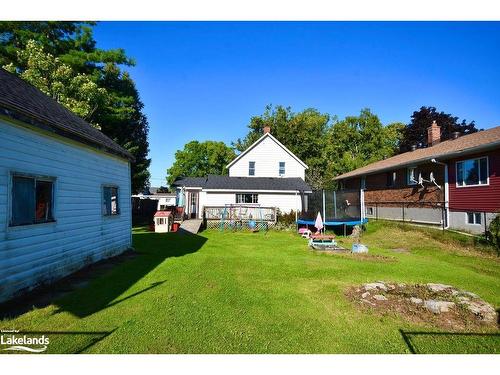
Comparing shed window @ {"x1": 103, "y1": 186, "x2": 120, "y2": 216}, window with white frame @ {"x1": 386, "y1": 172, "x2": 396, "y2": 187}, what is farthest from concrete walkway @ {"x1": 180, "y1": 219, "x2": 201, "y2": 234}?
window with white frame @ {"x1": 386, "y1": 172, "x2": 396, "y2": 187}

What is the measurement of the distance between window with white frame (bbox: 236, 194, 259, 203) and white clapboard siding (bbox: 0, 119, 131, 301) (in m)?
14.7

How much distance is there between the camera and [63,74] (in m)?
21.1

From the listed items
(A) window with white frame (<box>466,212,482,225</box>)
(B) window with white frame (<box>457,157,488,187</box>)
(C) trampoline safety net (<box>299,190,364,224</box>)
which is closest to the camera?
(A) window with white frame (<box>466,212,482,225</box>)

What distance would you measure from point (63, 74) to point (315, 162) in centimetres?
3921

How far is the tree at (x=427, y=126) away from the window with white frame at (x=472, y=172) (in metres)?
27.0

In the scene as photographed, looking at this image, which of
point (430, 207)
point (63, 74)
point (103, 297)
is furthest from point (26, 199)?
point (430, 207)

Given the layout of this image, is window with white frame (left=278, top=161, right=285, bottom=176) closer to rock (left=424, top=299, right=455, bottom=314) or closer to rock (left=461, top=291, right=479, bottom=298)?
rock (left=461, top=291, right=479, bottom=298)

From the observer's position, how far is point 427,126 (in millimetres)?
42500

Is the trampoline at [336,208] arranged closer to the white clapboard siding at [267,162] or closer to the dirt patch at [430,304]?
the white clapboard siding at [267,162]

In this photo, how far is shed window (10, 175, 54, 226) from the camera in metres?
6.65

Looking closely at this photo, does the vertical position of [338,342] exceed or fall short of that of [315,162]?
it falls short

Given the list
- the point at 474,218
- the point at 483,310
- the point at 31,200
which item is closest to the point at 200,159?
the point at 474,218

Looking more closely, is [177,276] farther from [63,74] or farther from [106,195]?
[63,74]

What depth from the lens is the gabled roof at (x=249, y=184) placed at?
86.0ft
